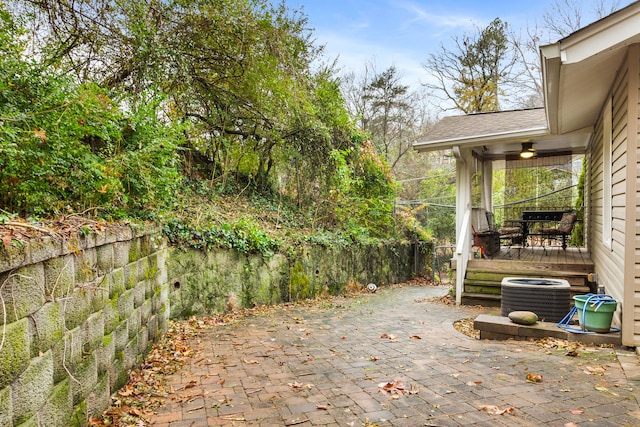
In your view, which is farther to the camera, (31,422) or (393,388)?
(393,388)

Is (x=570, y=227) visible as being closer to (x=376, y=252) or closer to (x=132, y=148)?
(x=376, y=252)

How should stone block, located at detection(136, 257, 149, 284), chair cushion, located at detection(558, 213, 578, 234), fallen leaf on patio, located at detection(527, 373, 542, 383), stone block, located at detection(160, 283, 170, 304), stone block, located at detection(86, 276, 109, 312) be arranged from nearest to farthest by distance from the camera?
stone block, located at detection(86, 276, 109, 312)
fallen leaf on patio, located at detection(527, 373, 542, 383)
stone block, located at detection(136, 257, 149, 284)
stone block, located at detection(160, 283, 170, 304)
chair cushion, located at detection(558, 213, 578, 234)

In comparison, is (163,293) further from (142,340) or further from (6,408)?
(6,408)

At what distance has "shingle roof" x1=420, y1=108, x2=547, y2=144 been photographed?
7285mm

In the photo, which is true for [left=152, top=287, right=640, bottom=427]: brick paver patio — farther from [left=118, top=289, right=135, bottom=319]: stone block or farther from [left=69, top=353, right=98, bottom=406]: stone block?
[left=118, top=289, right=135, bottom=319]: stone block

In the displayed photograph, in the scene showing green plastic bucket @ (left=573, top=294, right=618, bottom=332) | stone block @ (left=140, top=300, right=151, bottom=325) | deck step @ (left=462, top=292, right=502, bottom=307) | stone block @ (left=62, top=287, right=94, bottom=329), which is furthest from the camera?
deck step @ (left=462, top=292, right=502, bottom=307)

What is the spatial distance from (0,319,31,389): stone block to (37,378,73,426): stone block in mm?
321

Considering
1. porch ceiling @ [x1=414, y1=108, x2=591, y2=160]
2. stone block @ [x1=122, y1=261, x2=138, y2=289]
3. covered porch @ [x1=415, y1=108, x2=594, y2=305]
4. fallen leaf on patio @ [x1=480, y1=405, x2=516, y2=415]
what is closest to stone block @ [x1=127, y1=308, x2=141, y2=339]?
stone block @ [x1=122, y1=261, x2=138, y2=289]

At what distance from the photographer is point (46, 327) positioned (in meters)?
1.99

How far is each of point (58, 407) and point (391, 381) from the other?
2.31 m

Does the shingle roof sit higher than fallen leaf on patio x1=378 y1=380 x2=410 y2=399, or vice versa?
the shingle roof

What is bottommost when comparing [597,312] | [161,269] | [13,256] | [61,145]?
[597,312]

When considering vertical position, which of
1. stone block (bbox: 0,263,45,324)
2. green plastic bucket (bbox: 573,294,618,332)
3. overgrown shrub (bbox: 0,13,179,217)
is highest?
overgrown shrub (bbox: 0,13,179,217)

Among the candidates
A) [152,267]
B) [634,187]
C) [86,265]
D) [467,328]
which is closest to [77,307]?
[86,265]
